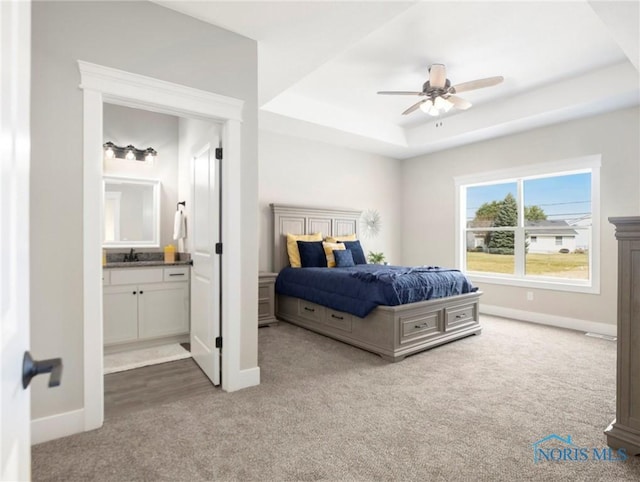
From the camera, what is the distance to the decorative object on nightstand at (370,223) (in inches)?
252

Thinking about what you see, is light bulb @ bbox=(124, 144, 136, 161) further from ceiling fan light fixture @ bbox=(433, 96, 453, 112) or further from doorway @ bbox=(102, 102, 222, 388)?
ceiling fan light fixture @ bbox=(433, 96, 453, 112)

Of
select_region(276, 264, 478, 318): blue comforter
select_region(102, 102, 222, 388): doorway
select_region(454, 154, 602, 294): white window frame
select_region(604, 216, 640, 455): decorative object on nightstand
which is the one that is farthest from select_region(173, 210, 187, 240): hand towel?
Answer: select_region(454, 154, 602, 294): white window frame

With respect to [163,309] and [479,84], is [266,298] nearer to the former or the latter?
[163,309]

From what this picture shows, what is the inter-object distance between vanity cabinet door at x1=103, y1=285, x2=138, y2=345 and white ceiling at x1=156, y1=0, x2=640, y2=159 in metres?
2.64

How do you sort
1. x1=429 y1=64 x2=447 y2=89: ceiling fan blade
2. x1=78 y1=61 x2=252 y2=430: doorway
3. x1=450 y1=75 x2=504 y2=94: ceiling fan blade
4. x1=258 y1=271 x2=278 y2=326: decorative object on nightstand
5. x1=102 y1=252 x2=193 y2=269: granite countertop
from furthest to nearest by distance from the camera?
x1=258 y1=271 x2=278 y2=326: decorative object on nightstand → x1=102 y1=252 x2=193 y2=269: granite countertop → x1=429 y1=64 x2=447 y2=89: ceiling fan blade → x1=450 y1=75 x2=504 y2=94: ceiling fan blade → x1=78 y1=61 x2=252 y2=430: doorway

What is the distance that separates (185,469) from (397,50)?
3.85 m

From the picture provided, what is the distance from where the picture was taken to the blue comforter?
3.45 m

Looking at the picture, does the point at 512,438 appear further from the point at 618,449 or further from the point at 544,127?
the point at 544,127

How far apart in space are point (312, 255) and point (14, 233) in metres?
4.38

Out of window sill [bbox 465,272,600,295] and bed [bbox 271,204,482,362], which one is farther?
window sill [bbox 465,272,600,295]

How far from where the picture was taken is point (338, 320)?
396 centimetres

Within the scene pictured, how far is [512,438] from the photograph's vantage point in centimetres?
206

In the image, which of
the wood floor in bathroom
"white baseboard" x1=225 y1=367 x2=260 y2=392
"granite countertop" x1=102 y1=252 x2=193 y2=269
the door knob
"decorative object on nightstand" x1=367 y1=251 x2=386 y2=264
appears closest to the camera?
the door knob

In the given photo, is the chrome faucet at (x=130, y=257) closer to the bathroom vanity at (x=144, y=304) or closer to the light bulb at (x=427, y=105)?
the bathroom vanity at (x=144, y=304)
